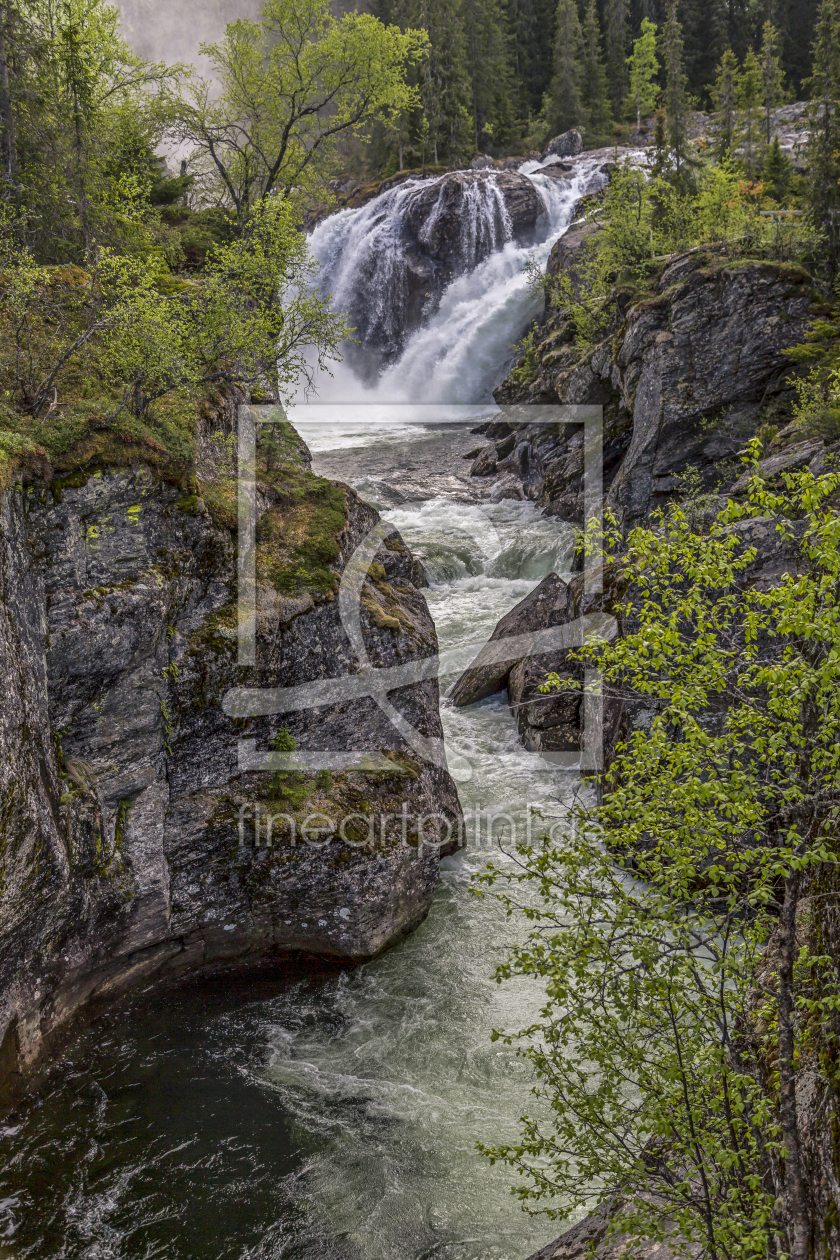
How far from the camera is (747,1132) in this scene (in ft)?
15.3

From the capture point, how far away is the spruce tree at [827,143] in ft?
64.5

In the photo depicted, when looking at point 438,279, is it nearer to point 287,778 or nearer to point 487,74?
point 487,74

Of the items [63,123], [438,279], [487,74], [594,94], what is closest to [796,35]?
[594,94]

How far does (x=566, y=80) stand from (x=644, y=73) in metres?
6.12

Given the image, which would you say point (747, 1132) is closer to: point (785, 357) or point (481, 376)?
point (785, 357)

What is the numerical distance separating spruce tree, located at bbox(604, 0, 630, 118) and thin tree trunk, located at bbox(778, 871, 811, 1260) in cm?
7927

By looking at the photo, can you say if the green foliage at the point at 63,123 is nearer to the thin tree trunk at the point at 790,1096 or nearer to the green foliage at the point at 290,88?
the green foliage at the point at 290,88

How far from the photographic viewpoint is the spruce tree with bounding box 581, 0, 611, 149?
199 ft

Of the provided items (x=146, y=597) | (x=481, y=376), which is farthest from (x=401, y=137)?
(x=146, y=597)

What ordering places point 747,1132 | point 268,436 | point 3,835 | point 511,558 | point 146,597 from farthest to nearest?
1. point 511,558
2. point 268,436
3. point 146,597
4. point 3,835
5. point 747,1132

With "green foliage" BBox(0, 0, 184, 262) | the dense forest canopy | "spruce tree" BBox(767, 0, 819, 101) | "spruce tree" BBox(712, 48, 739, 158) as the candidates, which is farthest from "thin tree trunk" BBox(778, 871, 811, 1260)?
"spruce tree" BBox(767, 0, 819, 101)

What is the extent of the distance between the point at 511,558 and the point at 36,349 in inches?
606

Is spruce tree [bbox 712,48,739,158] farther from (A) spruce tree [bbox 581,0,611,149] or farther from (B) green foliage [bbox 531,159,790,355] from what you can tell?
(B) green foliage [bbox 531,159,790,355]

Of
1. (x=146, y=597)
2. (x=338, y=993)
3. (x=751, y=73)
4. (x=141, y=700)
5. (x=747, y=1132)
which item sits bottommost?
(x=338, y=993)
